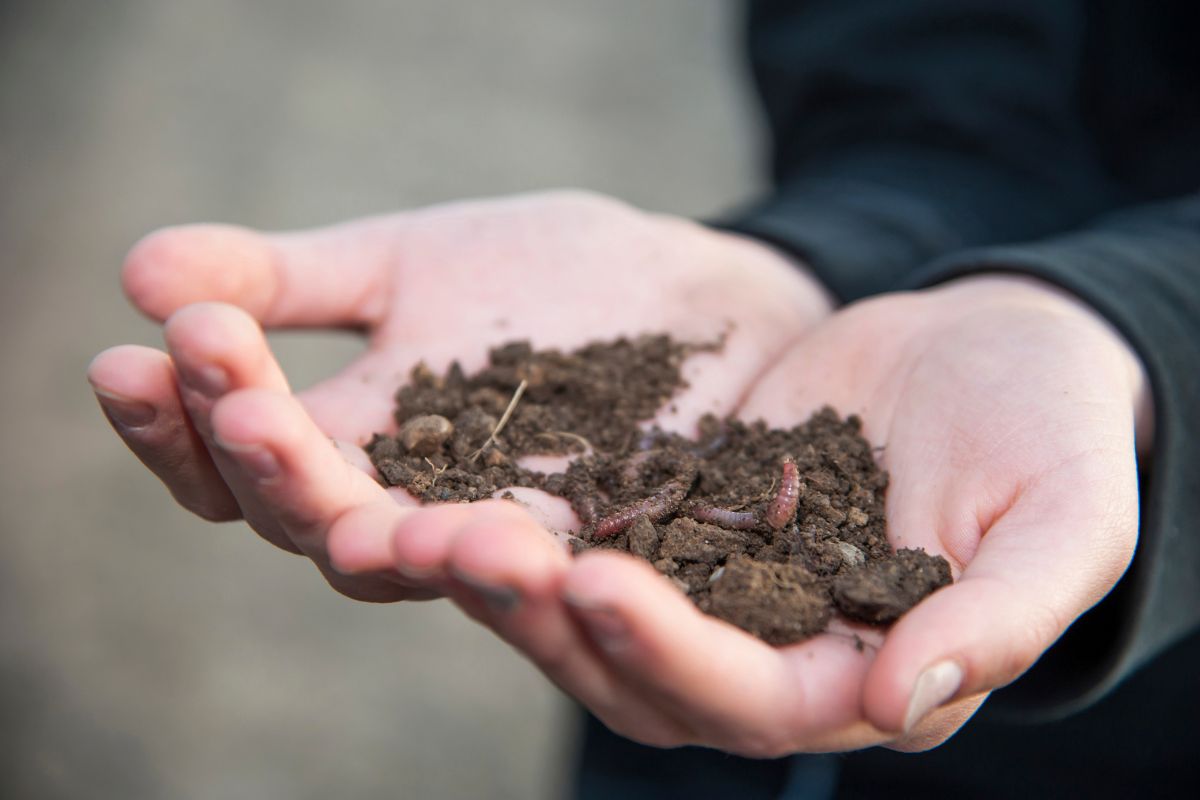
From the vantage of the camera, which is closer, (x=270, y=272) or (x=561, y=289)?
(x=270, y=272)

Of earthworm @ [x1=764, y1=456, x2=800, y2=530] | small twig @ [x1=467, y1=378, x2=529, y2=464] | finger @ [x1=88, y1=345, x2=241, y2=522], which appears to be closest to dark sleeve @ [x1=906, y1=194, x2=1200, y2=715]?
earthworm @ [x1=764, y1=456, x2=800, y2=530]

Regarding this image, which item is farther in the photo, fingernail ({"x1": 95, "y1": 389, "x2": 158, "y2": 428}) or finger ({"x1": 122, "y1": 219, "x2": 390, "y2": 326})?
finger ({"x1": 122, "y1": 219, "x2": 390, "y2": 326})

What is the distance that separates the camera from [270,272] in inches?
117

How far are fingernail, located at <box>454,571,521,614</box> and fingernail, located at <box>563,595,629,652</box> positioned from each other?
95 mm

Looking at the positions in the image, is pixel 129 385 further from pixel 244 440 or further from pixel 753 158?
pixel 753 158

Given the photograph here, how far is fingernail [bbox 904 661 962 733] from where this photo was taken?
62.7 inches

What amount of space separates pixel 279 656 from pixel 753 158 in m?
5.44

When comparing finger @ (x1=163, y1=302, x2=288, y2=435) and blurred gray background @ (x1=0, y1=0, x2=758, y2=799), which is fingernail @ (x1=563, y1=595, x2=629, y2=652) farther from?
blurred gray background @ (x1=0, y1=0, x2=758, y2=799)

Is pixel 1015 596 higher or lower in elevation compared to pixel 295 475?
lower

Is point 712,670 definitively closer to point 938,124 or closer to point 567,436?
point 567,436

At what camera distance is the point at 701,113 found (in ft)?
27.6

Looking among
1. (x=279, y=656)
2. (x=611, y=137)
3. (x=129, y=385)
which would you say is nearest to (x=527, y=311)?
(x=129, y=385)

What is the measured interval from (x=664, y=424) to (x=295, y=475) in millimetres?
1218

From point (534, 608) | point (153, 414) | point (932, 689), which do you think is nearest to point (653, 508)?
point (534, 608)
